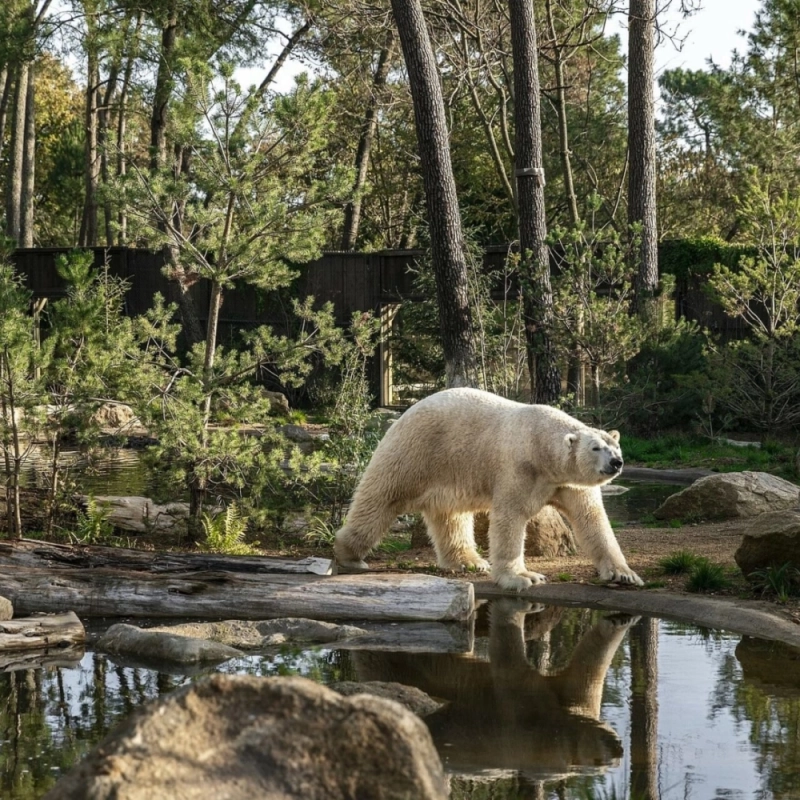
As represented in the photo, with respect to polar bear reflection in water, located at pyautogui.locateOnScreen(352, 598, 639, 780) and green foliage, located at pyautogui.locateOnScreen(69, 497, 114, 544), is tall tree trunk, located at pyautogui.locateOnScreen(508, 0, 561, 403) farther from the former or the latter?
polar bear reflection in water, located at pyautogui.locateOnScreen(352, 598, 639, 780)

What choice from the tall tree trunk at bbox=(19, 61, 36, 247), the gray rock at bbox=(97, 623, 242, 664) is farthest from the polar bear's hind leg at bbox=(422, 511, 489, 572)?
the tall tree trunk at bbox=(19, 61, 36, 247)

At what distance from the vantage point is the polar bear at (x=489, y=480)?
28.6 ft

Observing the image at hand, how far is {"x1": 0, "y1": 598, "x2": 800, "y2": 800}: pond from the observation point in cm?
521

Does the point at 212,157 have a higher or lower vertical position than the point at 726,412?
higher

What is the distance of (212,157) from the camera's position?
34.7ft

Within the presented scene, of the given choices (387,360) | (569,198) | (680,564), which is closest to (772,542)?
(680,564)

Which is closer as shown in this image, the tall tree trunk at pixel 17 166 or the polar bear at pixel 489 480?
the polar bear at pixel 489 480

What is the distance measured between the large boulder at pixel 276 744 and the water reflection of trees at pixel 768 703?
2.16 meters

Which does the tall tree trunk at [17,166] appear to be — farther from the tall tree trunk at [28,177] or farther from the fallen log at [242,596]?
the fallen log at [242,596]

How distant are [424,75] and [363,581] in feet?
24.0

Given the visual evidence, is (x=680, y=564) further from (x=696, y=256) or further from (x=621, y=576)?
(x=696, y=256)

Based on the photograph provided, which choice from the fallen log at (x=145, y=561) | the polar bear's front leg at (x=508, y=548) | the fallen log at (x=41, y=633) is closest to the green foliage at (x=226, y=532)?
the fallen log at (x=145, y=561)

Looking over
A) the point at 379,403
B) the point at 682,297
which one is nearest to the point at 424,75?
Result: the point at 682,297

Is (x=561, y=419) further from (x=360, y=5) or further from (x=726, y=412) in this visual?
(x=360, y=5)
